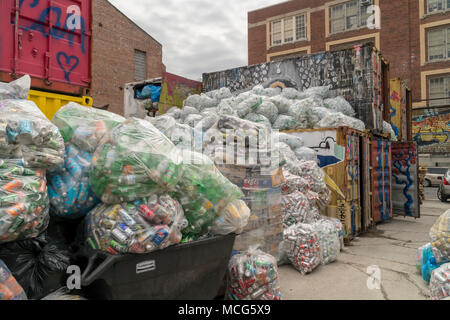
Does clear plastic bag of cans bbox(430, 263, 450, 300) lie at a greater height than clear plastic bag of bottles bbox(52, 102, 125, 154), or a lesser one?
lesser

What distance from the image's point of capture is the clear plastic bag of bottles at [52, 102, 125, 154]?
228 centimetres

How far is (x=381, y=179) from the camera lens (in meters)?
7.23

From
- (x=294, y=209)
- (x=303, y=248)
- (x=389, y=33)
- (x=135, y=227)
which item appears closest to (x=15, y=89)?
(x=135, y=227)

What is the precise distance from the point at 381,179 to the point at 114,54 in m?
16.2

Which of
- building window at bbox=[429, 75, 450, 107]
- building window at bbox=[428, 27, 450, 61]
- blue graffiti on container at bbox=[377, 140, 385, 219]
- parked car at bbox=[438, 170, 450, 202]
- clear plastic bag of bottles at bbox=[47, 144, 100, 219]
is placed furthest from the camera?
building window at bbox=[429, 75, 450, 107]

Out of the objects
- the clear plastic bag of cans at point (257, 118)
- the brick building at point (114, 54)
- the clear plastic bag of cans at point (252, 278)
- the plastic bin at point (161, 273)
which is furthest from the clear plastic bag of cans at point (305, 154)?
the brick building at point (114, 54)

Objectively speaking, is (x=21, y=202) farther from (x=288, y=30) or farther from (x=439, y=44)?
(x=288, y=30)

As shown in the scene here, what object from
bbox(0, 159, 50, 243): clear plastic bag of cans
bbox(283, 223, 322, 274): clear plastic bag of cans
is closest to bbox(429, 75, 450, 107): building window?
bbox(283, 223, 322, 274): clear plastic bag of cans

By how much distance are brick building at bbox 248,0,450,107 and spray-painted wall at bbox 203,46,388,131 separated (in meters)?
15.3

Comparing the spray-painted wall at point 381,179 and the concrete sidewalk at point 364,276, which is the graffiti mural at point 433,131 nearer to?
the spray-painted wall at point 381,179

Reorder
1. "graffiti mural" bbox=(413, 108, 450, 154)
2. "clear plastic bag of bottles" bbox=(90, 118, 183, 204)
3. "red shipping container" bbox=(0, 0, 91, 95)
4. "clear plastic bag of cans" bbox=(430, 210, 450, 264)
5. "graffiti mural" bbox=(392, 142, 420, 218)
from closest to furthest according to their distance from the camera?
"clear plastic bag of bottles" bbox=(90, 118, 183, 204), "clear plastic bag of cans" bbox=(430, 210, 450, 264), "red shipping container" bbox=(0, 0, 91, 95), "graffiti mural" bbox=(392, 142, 420, 218), "graffiti mural" bbox=(413, 108, 450, 154)

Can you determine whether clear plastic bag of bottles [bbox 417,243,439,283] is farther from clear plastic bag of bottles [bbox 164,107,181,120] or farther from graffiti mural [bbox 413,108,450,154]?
graffiti mural [bbox 413,108,450,154]

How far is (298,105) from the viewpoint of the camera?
26.7 feet

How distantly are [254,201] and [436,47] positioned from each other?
24237 mm
